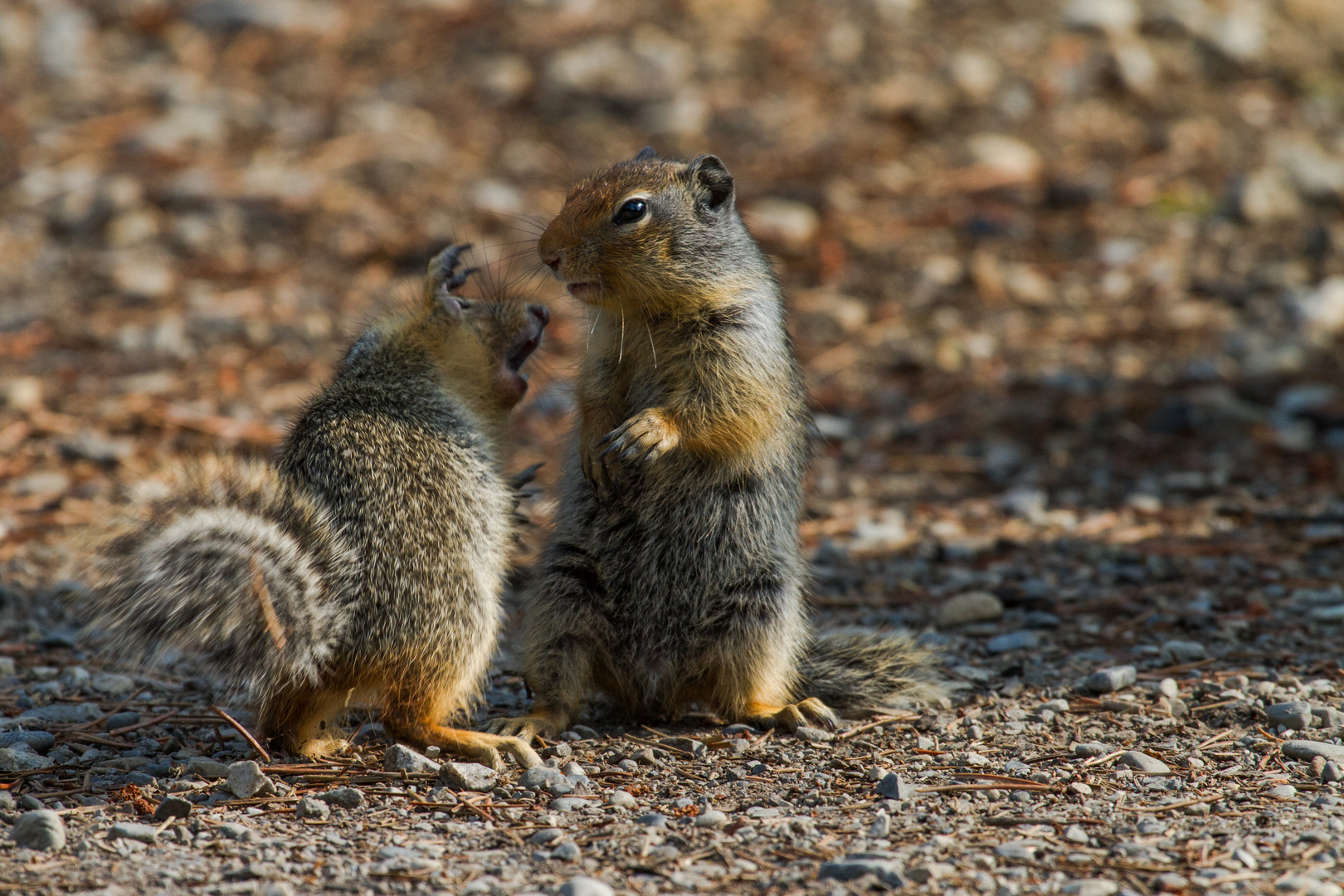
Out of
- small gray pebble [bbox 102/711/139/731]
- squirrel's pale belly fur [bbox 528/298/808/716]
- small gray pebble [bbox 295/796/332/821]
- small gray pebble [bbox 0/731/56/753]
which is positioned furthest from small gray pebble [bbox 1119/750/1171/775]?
small gray pebble [bbox 0/731/56/753]

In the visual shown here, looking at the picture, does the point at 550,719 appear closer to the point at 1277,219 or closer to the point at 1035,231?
the point at 1035,231

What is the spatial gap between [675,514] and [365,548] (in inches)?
39.1

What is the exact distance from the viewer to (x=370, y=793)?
3.22 metres

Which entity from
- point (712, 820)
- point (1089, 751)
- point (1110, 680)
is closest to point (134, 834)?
point (712, 820)

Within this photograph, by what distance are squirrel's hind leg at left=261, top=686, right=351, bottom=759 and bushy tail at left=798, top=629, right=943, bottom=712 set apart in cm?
144

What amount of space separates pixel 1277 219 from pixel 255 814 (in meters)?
7.74

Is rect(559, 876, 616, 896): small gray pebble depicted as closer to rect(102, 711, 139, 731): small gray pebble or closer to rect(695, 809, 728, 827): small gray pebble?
rect(695, 809, 728, 827): small gray pebble

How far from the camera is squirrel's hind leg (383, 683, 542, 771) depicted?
341 cm

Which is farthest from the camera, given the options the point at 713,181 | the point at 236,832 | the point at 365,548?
the point at 713,181

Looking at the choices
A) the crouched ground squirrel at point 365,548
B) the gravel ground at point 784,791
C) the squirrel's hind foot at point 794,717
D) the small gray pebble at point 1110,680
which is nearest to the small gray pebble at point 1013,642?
the gravel ground at point 784,791

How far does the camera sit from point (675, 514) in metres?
3.95

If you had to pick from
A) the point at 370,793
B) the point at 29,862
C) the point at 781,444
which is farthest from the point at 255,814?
the point at 781,444

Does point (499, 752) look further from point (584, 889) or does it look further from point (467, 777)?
point (584, 889)

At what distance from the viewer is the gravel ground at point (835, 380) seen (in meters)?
3.02
